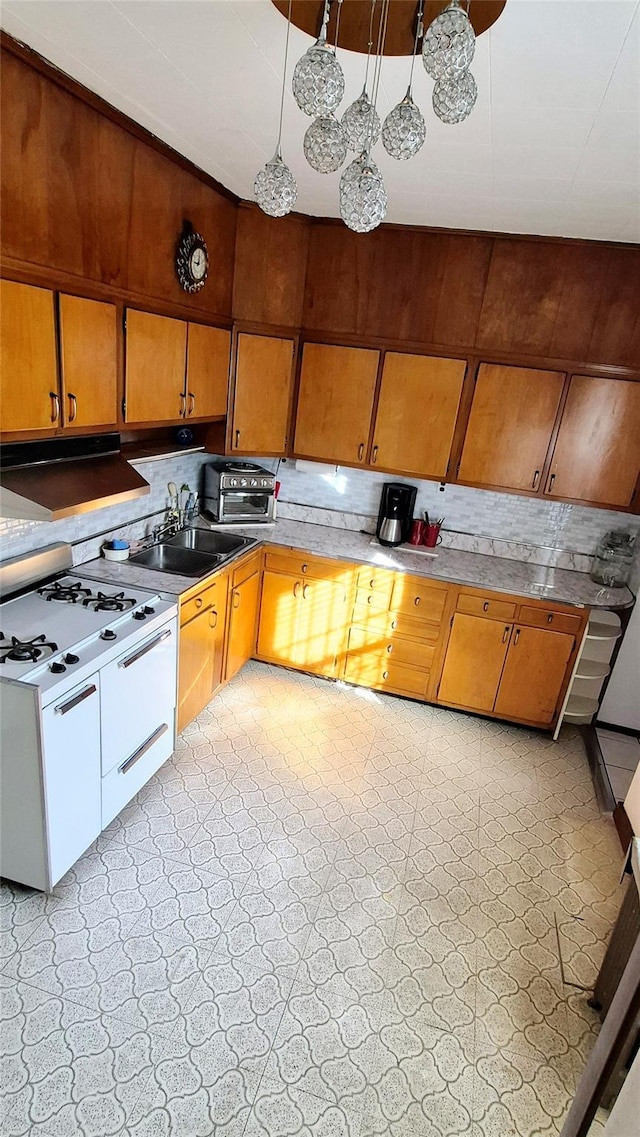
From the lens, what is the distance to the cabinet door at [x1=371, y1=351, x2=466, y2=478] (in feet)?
11.0

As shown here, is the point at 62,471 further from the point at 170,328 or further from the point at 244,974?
the point at 244,974

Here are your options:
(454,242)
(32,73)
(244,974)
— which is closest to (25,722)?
(244,974)

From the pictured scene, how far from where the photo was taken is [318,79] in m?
1.00

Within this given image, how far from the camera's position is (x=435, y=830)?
267 cm

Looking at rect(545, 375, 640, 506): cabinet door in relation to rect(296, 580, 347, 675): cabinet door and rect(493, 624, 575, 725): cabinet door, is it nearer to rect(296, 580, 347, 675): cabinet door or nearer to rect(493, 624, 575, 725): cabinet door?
rect(493, 624, 575, 725): cabinet door

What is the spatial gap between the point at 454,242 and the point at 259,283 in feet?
3.65

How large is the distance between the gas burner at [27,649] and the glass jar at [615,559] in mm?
3059

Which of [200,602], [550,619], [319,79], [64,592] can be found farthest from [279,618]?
[319,79]

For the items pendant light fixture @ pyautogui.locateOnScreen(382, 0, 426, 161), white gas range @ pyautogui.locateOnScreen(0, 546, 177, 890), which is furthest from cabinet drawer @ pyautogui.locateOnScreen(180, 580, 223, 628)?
pendant light fixture @ pyautogui.locateOnScreen(382, 0, 426, 161)

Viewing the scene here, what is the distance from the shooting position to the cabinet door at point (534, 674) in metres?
3.26

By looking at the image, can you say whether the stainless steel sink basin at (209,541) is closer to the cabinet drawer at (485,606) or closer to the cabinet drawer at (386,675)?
the cabinet drawer at (386,675)

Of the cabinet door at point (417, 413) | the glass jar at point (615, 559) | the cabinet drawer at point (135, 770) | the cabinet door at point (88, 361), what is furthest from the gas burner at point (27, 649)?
the glass jar at point (615, 559)

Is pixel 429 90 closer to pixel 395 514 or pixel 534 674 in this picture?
pixel 395 514

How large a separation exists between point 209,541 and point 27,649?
65.2 inches
